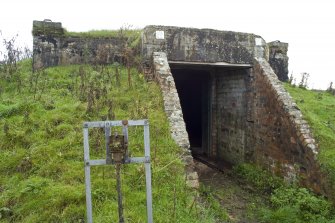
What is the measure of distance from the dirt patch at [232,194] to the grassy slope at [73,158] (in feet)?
3.44

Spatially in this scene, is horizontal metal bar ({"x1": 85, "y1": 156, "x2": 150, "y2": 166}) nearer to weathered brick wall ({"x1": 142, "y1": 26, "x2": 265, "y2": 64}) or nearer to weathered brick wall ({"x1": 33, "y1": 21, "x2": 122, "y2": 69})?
weathered brick wall ({"x1": 142, "y1": 26, "x2": 265, "y2": 64})

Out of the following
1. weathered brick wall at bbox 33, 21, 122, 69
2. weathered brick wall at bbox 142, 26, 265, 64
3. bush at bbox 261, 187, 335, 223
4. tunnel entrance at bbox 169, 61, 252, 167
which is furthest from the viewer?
weathered brick wall at bbox 33, 21, 122, 69

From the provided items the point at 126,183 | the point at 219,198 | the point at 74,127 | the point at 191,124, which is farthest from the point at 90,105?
the point at 191,124

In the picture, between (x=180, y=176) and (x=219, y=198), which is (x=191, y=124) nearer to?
(x=219, y=198)

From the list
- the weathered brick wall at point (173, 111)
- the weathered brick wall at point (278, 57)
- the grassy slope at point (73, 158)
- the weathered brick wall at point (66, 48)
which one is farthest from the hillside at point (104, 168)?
the weathered brick wall at point (278, 57)

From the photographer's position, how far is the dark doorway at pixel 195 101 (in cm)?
1245

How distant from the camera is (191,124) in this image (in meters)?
14.8

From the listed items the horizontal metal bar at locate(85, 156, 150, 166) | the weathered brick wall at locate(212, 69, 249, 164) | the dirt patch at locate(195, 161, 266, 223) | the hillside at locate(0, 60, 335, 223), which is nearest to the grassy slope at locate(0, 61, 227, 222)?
the hillside at locate(0, 60, 335, 223)

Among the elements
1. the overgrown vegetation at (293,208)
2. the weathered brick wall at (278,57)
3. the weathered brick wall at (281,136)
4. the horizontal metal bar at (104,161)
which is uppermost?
the weathered brick wall at (278,57)

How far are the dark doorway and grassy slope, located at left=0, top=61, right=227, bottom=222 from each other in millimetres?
4144

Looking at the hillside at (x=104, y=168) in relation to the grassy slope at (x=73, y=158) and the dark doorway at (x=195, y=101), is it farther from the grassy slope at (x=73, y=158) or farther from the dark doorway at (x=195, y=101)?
the dark doorway at (x=195, y=101)

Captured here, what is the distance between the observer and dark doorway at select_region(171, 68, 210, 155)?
12.4m

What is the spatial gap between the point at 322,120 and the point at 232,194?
10.8 feet

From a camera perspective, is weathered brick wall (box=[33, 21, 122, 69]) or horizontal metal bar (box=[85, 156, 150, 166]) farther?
weathered brick wall (box=[33, 21, 122, 69])
